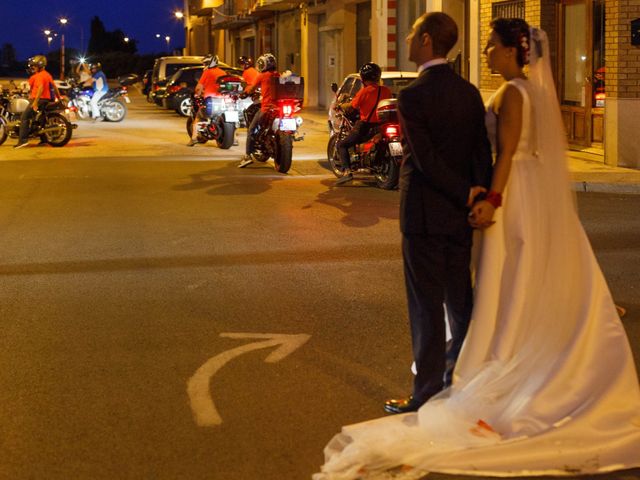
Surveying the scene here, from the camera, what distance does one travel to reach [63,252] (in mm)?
10367

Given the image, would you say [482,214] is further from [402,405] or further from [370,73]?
[370,73]

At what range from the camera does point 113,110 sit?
3097 centimetres

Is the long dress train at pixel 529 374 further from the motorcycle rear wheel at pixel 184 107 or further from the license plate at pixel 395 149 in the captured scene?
the motorcycle rear wheel at pixel 184 107

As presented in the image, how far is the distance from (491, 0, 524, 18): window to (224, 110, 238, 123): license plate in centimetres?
A: 547

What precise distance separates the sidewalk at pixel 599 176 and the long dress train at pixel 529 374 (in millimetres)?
8422

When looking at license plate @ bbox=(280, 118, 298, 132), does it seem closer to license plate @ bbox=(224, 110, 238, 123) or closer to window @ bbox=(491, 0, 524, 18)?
license plate @ bbox=(224, 110, 238, 123)

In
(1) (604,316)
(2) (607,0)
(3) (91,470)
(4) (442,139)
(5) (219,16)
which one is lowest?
(3) (91,470)

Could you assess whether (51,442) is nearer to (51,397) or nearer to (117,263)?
(51,397)

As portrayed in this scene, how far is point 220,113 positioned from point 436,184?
15166 mm

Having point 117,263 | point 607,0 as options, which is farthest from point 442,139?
point 607,0

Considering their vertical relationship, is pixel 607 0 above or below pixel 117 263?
above

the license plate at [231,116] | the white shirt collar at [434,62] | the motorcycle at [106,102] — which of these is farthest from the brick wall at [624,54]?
the motorcycle at [106,102]

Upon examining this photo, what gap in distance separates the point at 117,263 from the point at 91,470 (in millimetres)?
5022

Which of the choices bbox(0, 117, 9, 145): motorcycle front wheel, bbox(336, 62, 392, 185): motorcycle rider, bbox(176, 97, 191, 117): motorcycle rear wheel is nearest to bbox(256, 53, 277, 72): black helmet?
bbox(336, 62, 392, 185): motorcycle rider
